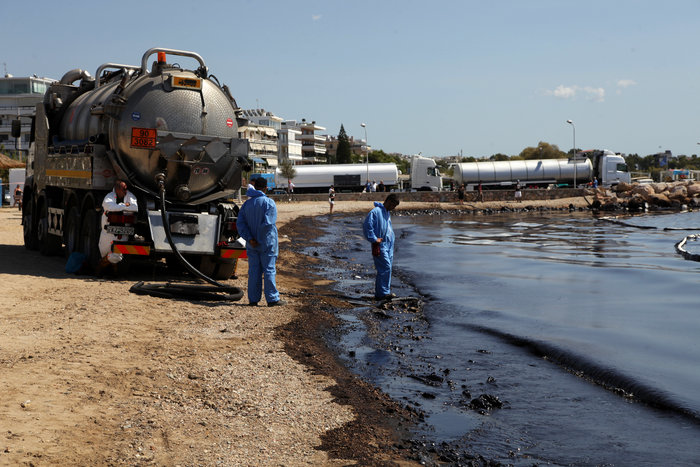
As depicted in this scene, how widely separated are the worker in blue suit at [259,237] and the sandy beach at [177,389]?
1.18 ft

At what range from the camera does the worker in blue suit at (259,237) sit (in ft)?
34.9

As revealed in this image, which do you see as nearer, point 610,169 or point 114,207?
point 114,207

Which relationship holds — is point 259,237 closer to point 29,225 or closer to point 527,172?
point 29,225

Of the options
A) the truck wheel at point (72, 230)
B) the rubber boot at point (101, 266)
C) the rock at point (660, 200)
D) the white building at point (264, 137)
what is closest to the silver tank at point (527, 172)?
the rock at point (660, 200)

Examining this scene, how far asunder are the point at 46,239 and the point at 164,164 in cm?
524

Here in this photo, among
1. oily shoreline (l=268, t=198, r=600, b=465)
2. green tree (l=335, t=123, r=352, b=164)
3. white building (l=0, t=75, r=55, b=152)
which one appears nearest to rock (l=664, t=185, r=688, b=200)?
oily shoreline (l=268, t=198, r=600, b=465)

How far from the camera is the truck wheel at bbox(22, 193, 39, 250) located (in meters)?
17.2

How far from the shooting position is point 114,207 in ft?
39.4

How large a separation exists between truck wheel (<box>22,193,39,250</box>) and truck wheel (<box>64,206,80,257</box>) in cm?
306

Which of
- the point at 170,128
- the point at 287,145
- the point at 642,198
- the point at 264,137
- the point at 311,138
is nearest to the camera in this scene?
the point at 170,128

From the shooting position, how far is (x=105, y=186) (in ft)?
41.7

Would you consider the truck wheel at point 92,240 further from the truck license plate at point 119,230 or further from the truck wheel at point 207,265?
the truck wheel at point 207,265

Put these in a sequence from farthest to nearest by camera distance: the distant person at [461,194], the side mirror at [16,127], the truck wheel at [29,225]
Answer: the distant person at [461,194] < the side mirror at [16,127] < the truck wheel at [29,225]

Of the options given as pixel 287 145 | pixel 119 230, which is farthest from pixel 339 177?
pixel 287 145
